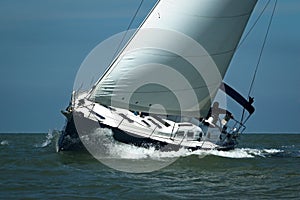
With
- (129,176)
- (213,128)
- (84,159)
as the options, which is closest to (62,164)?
(84,159)

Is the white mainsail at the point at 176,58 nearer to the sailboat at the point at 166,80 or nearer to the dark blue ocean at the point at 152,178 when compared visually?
the sailboat at the point at 166,80

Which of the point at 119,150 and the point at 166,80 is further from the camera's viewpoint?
the point at 119,150

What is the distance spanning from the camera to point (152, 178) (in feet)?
61.5

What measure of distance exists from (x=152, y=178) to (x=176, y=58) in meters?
4.81

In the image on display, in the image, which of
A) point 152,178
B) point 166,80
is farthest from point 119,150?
point 152,178

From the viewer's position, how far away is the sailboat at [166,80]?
20906 millimetres

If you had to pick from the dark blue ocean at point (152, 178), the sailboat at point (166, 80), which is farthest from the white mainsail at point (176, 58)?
the dark blue ocean at point (152, 178)

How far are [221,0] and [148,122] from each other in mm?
4999

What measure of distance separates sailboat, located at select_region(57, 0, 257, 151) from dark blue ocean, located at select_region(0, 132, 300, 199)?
0.78 meters

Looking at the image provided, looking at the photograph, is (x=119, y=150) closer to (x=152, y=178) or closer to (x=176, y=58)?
(x=176, y=58)

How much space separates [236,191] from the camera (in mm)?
16219

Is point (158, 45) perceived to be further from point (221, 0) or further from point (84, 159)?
point (84, 159)

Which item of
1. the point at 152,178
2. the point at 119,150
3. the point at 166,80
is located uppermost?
the point at 166,80

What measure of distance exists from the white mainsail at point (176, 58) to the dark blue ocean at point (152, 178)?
2.13 m
